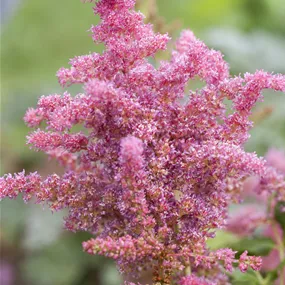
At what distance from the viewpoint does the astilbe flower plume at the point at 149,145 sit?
0.57 metres

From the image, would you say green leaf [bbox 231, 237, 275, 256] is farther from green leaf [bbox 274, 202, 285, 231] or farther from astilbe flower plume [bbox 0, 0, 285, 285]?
astilbe flower plume [bbox 0, 0, 285, 285]

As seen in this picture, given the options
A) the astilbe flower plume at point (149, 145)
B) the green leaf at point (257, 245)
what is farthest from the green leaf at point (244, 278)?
the astilbe flower plume at point (149, 145)

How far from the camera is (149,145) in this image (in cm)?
60

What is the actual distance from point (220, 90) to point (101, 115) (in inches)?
5.1

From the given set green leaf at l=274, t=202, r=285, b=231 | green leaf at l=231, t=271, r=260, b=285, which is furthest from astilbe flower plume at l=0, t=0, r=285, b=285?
green leaf at l=274, t=202, r=285, b=231

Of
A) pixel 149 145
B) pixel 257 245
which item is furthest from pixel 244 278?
pixel 149 145

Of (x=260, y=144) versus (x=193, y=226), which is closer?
(x=193, y=226)

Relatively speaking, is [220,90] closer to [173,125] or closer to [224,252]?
[173,125]

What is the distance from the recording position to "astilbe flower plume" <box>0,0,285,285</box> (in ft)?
1.87

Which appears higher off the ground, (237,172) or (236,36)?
(236,36)

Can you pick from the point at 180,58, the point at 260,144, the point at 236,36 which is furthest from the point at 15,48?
the point at 180,58

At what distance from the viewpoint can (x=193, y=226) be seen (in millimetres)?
603

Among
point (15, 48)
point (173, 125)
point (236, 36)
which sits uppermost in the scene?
point (15, 48)

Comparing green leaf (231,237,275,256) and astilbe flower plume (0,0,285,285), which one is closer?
astilbe flower plume (0,0,285,285)
